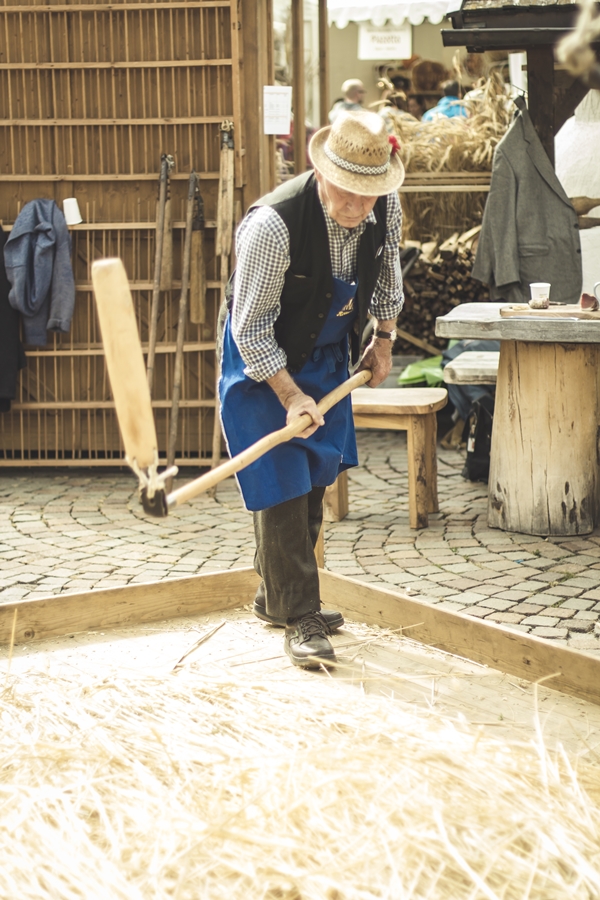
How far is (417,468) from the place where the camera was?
557 cm

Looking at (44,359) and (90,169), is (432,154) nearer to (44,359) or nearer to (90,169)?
(90,169)

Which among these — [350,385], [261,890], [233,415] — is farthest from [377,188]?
[261,890]

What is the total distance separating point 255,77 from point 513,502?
307 cm

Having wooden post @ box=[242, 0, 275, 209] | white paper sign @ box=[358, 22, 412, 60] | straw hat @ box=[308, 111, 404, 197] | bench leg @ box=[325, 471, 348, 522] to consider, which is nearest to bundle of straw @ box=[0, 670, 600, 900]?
straw hat @ box=[308, 111, 404, 197]

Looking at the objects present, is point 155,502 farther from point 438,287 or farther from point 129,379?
point 438,287

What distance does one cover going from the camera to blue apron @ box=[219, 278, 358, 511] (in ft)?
11.0

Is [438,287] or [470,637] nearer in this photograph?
[470,637]

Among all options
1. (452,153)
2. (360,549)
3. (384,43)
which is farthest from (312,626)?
(384,43)

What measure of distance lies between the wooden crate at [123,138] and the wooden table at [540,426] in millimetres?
2033

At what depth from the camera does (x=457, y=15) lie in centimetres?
632

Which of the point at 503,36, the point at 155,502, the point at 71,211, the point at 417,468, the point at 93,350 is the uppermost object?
the point at 503,36

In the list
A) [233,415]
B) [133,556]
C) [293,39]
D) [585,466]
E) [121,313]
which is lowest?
[133,556]

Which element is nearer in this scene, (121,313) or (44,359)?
(121,313)

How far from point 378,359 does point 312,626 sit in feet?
3.12
